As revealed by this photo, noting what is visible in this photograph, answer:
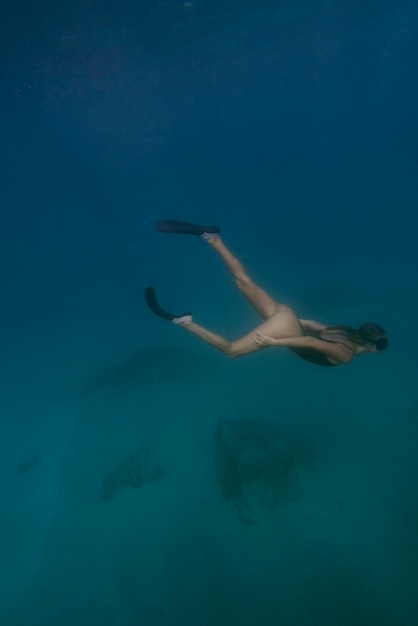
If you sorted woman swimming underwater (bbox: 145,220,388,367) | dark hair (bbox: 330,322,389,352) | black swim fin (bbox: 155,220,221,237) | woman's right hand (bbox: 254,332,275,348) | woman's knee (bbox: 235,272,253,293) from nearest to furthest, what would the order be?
woman's right hand (bbox: 254,332,275,348) → woman swimming underwater (bbox: 145,220,388,367) → dark hair (bbox: 330,322,389,352) → woman's knee (bbox: 235,272,253,293) → black swim fin (bbox: 155,220,221,237)

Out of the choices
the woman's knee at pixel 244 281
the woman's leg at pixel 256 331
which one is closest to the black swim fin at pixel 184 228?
the woman's knee at pixel 244 281

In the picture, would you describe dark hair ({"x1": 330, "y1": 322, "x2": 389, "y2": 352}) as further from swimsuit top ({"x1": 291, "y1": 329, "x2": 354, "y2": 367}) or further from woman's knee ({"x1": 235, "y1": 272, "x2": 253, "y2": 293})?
woman's knee ({"x1": 235, "y1": 272, "x2": 253, "y2": 293})

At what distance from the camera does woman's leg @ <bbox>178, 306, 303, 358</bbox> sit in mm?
5055

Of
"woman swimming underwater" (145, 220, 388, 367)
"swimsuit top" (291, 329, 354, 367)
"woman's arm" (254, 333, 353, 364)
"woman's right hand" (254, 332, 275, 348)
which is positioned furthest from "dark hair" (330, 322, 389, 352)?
"woman's right hand" (254, 332, 275, 348)

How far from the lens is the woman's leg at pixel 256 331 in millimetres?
5055

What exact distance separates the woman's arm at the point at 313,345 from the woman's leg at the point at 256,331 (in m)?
0.16

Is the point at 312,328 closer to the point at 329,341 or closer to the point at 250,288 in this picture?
the point at 329,341

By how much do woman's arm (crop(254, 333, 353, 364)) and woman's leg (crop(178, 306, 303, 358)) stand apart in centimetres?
16

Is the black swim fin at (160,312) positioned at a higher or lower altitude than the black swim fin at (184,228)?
lower

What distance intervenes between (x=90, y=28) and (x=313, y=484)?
20.7 metres

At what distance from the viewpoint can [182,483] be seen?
9492 millimetres

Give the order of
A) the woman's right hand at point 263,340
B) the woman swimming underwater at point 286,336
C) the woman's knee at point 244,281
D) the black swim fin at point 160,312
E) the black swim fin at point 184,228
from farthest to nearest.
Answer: the black swim fin at point 184,228 → the woman's knee at point 244,281 → the black swim fin at point 160,312 → the woman swimming underwater at point 286,336 → the woman's right hand at point 263,340

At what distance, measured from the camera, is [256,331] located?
5098 mm

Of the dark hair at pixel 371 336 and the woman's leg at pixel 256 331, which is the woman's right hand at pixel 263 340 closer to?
the woman's leg at pixel 256 331
